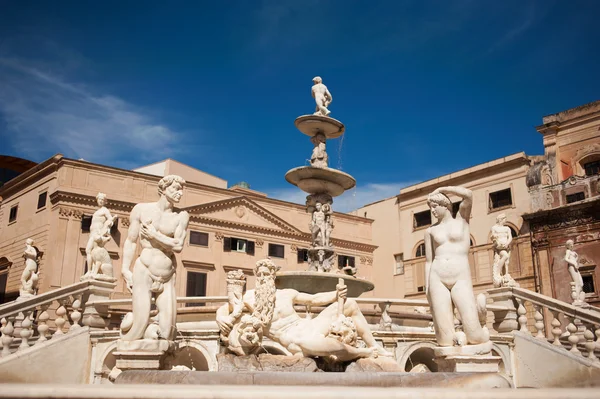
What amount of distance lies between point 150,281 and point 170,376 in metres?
2.00

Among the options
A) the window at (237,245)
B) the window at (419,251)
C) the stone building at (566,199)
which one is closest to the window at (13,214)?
the window at (237,245)

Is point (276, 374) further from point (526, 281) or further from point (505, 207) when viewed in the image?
point (505, 207)

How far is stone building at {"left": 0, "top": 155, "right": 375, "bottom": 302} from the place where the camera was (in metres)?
34.3

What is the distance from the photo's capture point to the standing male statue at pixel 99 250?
40.3 ft

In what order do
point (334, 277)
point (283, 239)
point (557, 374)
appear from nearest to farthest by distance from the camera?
point (557, 374) → point (334, 277) → point (283, 239)

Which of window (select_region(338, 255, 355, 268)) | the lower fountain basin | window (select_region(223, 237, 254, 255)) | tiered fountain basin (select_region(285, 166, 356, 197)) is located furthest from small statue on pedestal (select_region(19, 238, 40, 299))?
window (select_region(338, 255, 355, 268))

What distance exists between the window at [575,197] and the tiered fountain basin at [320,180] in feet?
68.4

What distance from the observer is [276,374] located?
5.27 meters

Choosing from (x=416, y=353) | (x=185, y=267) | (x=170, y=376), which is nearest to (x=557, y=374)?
(x=416, y=353)

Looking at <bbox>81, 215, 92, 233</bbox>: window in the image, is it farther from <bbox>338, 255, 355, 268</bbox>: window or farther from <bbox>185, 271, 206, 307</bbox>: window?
<bbox>338, 255, 355, 268</bbox>: window

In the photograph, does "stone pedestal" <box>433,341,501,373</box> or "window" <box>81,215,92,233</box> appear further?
"window" <box>81,215,92,233</box>

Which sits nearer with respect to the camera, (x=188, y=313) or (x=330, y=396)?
(x=330, y=396)

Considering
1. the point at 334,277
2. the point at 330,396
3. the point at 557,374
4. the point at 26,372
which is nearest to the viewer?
the point at 330,396

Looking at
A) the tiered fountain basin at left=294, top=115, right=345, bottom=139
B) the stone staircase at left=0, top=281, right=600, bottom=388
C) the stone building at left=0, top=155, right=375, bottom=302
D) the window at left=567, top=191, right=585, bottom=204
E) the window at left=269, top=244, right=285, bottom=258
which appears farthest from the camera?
the window at left=269, top=244, right=285, bottom=258
